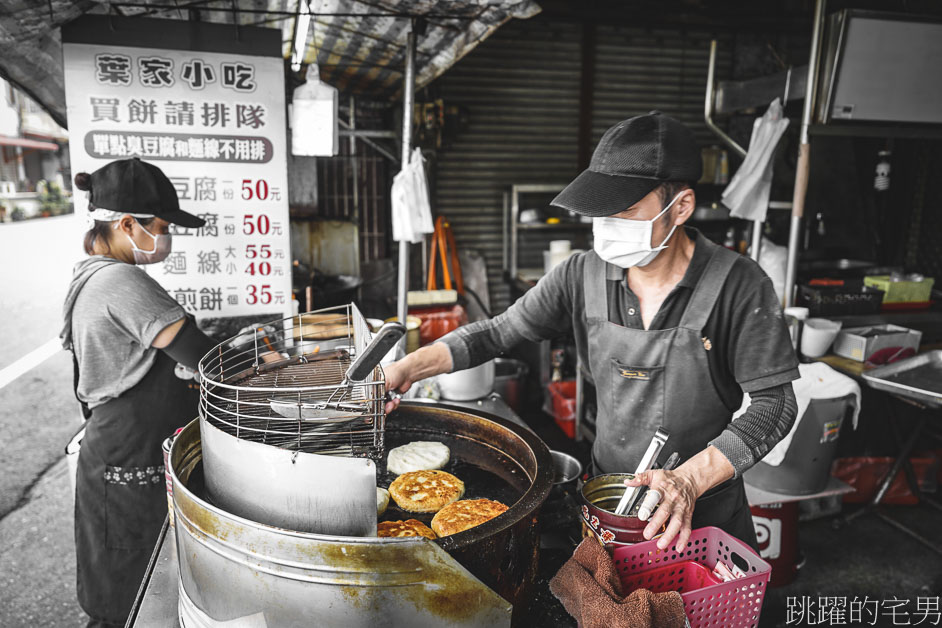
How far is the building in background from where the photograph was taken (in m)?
26.4

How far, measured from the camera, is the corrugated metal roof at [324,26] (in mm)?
3484

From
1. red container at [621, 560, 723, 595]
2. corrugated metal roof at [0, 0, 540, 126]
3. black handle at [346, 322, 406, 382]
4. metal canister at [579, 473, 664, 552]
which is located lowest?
red container at [621, 560, 723, 595]

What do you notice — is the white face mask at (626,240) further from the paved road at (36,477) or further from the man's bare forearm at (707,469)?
the paved road at (36,477)

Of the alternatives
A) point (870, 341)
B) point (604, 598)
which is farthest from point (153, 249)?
point (870, 341)

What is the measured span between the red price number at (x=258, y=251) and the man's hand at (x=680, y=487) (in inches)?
127

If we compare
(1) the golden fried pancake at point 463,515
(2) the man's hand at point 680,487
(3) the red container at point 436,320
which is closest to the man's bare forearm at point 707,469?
(2) the man's hand at point 680,487

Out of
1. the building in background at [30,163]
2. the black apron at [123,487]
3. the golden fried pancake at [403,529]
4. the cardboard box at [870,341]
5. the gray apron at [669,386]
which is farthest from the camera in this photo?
the building in background at [30,163]

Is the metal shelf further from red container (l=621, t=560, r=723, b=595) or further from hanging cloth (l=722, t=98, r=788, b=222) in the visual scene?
red container (l=621, t=560, r=723, b=595)

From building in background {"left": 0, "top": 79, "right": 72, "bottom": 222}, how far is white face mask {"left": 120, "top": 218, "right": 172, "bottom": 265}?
2708cm

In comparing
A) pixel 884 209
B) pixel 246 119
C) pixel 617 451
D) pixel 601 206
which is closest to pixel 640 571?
pixel 617 451

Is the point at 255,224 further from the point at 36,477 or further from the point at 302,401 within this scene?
the point at 36,477

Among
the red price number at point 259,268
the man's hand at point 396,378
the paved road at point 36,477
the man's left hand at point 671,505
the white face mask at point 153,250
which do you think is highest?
the white face mask at point 153,250

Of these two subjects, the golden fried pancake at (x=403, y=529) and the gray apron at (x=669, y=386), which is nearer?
the golden fried pancake at (x=403, y=529)

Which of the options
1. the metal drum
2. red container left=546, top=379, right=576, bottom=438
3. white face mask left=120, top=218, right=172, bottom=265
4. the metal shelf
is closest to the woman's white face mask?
white face mask left=120, top=218, right=172, bottom=265
